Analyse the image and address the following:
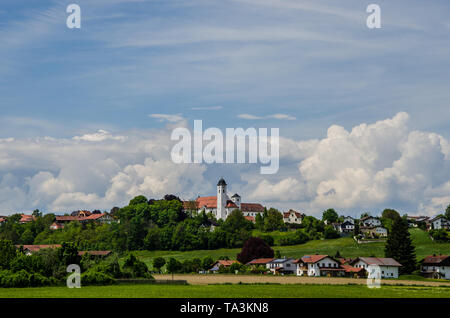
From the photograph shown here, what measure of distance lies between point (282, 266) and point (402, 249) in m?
23.0

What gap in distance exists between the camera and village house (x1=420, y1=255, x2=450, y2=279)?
332ft

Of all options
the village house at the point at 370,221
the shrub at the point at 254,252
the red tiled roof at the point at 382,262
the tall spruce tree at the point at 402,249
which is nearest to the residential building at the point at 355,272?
the red tiled roof at the point at 382,262

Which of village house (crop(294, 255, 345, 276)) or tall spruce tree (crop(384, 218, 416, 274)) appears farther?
village house (crop(294, 255, 345, 276))

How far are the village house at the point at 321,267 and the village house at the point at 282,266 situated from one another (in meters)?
3.41

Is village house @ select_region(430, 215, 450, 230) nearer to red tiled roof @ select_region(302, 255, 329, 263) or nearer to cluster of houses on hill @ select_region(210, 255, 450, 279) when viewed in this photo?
cluster of houses on hill @ select_region(210, 255, 450, 279)

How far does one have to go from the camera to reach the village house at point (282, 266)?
4498 inches

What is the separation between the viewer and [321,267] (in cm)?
10750

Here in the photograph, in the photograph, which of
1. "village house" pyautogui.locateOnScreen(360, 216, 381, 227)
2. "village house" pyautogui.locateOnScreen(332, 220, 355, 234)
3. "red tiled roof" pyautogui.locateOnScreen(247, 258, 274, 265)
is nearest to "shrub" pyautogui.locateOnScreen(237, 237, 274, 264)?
"red tiled roof" pyautogui.locateOnScreen(247, 258, 274, 265)

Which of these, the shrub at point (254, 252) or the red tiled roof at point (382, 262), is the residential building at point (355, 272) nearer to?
the red tiled roof at point (382, 262)

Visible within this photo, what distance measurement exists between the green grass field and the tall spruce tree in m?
17.0
